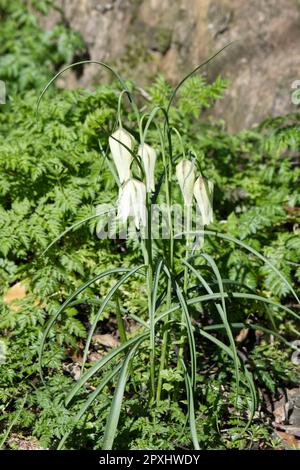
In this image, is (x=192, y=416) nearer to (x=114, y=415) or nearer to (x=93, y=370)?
(x=114, y=415)

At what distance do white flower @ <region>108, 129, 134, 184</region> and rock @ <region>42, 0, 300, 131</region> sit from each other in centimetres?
253

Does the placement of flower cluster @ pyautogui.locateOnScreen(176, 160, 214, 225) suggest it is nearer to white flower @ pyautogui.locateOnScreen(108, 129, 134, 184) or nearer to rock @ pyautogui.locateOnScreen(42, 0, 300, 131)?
white flower @ pyautogui.locateOnScreen(108, 129, 134, 184)

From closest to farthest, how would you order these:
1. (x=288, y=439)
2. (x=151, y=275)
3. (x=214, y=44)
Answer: (x=151, y=275), (x=288, y=439), (x=214, y=44)

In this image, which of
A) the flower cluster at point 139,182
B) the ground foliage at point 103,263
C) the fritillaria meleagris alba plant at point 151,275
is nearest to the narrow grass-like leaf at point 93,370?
the fritillaria meleagris alba plant at point 151,275

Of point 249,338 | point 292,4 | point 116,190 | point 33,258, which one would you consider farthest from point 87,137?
point 292,4

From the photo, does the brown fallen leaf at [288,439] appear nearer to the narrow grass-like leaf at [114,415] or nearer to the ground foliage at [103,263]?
the ground foliage at [103,263]

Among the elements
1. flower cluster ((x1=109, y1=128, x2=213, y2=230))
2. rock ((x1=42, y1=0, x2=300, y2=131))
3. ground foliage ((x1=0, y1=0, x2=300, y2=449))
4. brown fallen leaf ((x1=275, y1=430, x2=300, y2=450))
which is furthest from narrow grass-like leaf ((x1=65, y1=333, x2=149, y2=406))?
rock ((x1=42, y1=0, x2=300, y2=131))

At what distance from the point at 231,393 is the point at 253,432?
0.19 m

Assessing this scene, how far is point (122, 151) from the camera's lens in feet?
7.45

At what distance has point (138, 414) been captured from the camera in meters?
2.48

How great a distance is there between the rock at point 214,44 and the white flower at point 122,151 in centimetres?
253

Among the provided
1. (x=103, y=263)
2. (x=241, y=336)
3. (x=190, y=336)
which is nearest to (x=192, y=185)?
(x=190, y=336)

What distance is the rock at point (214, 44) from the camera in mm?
4746

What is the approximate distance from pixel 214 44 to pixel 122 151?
3035 mm
